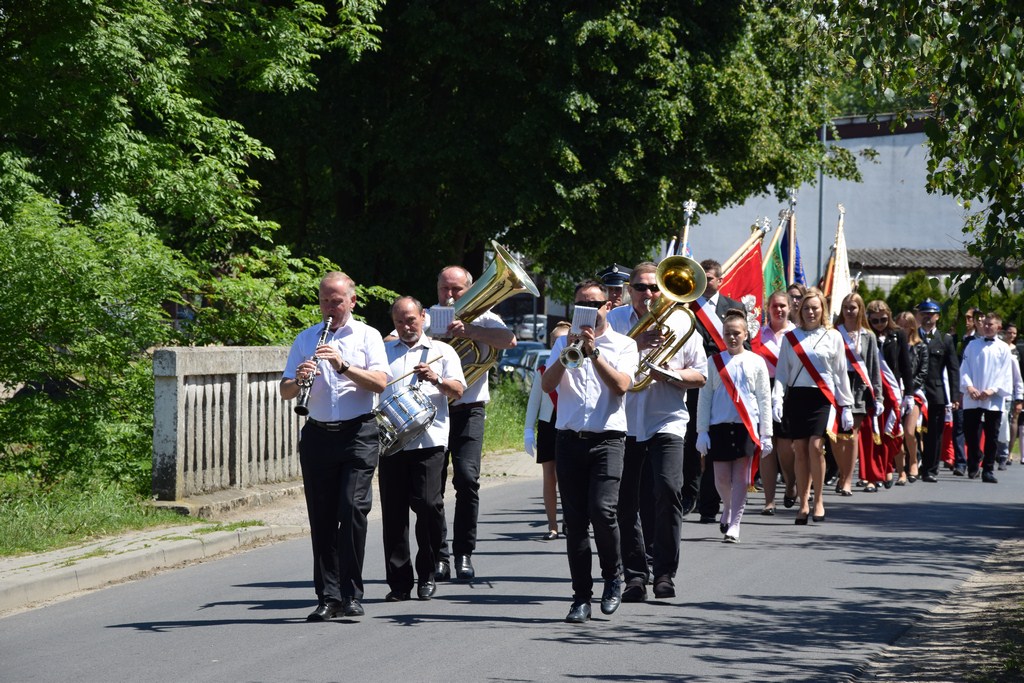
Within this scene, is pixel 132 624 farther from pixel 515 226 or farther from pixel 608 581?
pixel 515 226

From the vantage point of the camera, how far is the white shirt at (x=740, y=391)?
10898 mm

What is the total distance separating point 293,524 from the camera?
458 inches

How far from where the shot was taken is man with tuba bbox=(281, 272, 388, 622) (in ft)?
24.9

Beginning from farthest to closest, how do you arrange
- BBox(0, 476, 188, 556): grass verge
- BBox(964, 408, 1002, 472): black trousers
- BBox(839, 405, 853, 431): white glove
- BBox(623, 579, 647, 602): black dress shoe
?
BBox(964, 408, 1002, 472): black trousers, BBox(839, 405, 853, 431): white glove, BBox(0, 476, 188, 556): grass verge, BBox(623, 579, 647, 602): black dress shoe

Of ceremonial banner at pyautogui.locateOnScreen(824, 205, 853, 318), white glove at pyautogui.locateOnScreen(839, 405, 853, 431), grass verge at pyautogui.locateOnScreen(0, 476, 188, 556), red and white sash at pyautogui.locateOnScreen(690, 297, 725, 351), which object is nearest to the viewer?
grass verge at pyautogui.locateOnScreen(0, 476, 188, 556)

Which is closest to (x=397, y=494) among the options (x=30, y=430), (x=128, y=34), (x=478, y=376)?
(x=478, y=376)

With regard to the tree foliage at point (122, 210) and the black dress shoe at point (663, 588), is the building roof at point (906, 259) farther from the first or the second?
the black dress shoe at point (663, 588)

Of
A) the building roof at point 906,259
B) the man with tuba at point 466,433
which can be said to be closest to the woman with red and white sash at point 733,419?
the man with tuba at point 466,433

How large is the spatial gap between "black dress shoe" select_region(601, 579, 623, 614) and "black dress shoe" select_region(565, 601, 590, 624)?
0.69ft

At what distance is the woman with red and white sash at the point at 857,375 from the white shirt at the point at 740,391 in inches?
109

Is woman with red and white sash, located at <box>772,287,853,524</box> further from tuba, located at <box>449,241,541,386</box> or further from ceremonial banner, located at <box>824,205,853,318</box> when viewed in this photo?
ceremonial banner, located at <box>824,205,853,318</box>

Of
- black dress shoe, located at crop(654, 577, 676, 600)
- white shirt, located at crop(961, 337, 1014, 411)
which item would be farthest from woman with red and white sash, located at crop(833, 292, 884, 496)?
black dress shoe, located at crop(654, 577, 676, 600)

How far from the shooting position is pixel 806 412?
12.0m

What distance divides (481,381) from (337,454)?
5.85 feet
